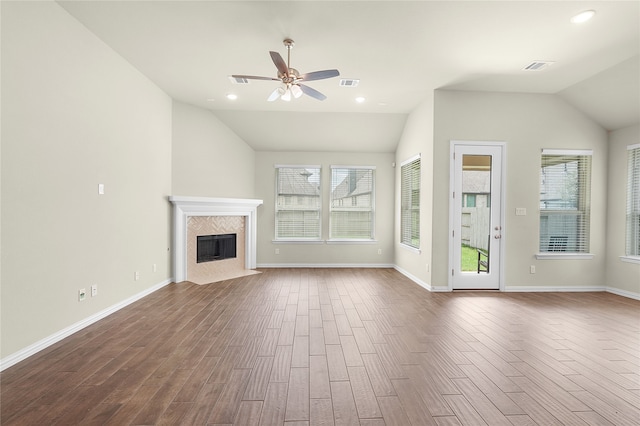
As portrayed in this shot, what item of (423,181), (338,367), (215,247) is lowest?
(338,367)

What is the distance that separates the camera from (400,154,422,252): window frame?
5.44 meters

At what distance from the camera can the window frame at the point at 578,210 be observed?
484 centimetres

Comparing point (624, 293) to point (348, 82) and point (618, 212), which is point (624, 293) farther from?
point (348, 82)

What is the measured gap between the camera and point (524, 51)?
3496mm

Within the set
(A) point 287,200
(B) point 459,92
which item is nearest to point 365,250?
(A) point 287,200

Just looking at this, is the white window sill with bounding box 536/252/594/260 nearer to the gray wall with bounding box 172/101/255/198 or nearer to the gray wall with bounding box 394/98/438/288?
the gray wall with bounding box 394/98/438/288

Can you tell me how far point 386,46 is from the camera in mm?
3395

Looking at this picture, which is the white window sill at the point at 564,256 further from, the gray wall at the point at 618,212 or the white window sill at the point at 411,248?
the white window sill at the point at 411,248

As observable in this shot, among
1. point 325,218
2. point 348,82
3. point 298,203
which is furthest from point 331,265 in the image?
point 348,82

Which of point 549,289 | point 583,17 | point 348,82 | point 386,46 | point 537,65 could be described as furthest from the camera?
point 549,289

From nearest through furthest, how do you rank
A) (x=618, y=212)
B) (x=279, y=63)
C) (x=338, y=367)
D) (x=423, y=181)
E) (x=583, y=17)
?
(x=338, y=367) → (x=583, y=17) → (x=279, y=63) → (x=618, y=212) → (x=423, y=181)

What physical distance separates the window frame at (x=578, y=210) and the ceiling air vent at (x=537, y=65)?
4.83 ft

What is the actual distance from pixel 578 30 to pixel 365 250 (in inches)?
192

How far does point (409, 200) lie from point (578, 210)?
2.69m
